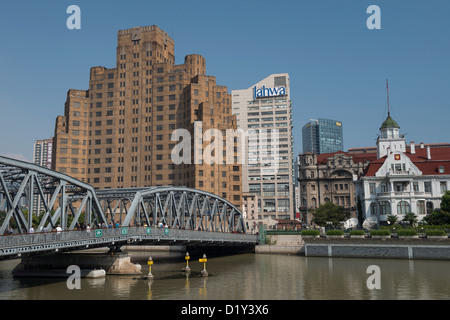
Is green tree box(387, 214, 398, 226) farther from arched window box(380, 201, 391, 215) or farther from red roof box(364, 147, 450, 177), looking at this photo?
red roof box(364, 147, 450, 177)

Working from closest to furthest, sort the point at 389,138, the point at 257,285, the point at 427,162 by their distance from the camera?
the point at 257,285
the point at 427,162
the point at 389,138

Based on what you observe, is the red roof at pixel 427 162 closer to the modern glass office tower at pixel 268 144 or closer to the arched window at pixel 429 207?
the arched window at pixel 429 207

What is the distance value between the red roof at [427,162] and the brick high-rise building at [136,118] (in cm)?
4041

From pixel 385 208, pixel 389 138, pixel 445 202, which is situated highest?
pixel 389 138

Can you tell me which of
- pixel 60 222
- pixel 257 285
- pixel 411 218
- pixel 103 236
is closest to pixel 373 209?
pixel 411 218

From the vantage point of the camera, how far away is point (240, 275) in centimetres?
4594

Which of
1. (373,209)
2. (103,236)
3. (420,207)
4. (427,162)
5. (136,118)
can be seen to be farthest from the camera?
(136,118)

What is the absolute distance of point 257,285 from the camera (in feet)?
127

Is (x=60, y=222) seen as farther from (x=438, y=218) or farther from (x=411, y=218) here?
(x=438, y=218)

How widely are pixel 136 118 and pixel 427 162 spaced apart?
3089 inches

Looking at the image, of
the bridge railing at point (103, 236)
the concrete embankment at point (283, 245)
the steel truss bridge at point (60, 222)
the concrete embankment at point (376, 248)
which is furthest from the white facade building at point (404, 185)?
the steel truss bridge at point (60, 222)

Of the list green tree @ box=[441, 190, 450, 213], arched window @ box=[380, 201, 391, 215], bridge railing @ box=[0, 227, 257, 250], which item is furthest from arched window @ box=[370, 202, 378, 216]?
bridge railing @ box=[0, 227, 257, 250]

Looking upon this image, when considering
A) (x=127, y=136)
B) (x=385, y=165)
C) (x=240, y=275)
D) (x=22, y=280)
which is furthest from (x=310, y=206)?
(x=22, y=280)
